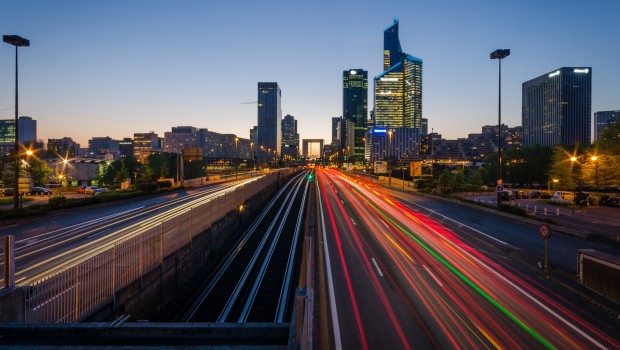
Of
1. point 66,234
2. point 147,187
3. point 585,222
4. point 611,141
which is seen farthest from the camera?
point 147,187

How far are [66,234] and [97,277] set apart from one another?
1564 centimetres

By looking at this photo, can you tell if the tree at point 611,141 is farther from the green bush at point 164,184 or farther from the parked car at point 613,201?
the green bush at point 164,184

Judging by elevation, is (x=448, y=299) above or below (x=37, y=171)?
below

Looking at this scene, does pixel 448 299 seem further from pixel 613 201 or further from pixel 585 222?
pixel 613 201

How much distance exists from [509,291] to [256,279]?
11.4 m

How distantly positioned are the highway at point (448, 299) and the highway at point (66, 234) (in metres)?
12.2

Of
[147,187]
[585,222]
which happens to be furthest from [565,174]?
[147,187]

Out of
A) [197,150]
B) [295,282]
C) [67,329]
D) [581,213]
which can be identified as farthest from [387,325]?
[197,150]

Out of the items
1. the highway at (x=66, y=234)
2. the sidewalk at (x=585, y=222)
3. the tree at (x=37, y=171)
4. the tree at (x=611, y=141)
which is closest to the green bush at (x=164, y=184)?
the tree at (x=37, y=171)

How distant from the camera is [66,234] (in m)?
22.4

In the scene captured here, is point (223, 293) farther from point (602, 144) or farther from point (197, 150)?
point (197, 150)

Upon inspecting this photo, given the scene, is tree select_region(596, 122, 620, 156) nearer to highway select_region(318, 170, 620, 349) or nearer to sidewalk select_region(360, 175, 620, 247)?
sidewalk select_region(360, 175, 620, 247)

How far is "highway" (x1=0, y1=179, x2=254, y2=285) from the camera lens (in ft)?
51.0

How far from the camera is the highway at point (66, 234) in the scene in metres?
15.5
